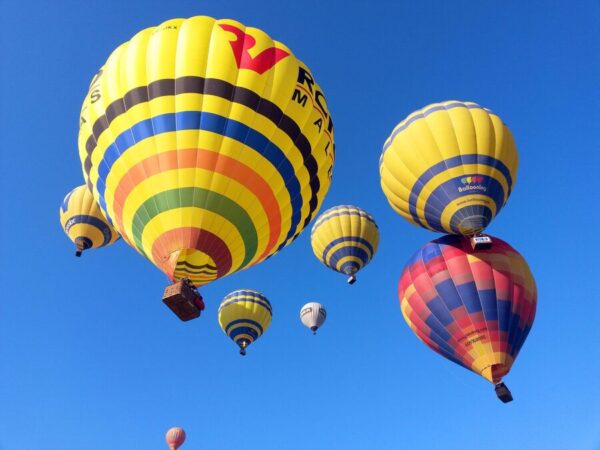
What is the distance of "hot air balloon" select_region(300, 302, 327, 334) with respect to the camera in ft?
69.4

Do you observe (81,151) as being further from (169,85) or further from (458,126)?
(458,126)

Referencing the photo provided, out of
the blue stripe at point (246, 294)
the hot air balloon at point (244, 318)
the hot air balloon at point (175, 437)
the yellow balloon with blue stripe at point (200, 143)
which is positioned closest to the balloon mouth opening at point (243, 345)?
the hot air balloon at point (244, 318)

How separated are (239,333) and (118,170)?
13.3m

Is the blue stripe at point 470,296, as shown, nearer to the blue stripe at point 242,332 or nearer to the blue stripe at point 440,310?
the blue stripe at point 440,310

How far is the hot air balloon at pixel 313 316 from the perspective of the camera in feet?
69.4

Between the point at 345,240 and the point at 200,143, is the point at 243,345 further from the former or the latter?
the point at 200,143

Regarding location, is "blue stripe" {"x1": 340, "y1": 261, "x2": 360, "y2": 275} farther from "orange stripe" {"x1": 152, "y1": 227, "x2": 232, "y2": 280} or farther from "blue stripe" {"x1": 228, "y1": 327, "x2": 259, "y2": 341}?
"orange stripe" {"x1": 152, "y1": 227, "x2": 232, "y2": 280}

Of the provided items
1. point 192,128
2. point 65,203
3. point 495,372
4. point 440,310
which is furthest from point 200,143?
point 65,203

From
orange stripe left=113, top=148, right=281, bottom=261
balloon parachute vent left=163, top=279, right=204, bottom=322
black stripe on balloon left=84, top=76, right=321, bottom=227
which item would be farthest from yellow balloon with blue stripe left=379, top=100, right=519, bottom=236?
balloon parachute vent left=163, top=279, right=204, bottom=322

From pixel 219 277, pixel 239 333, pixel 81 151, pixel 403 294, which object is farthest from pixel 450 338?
pixel 239 333

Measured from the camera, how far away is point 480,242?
31.9ft

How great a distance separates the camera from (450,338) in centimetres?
1027

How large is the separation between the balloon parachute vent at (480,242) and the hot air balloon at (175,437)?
1671cm

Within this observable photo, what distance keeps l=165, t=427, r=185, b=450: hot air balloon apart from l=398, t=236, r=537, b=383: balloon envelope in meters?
14.1
